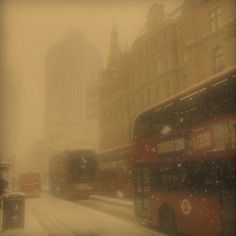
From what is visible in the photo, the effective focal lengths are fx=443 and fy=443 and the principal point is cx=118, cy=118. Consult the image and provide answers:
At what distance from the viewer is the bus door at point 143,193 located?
13.8 m

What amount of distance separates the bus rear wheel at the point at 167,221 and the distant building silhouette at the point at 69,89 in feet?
206

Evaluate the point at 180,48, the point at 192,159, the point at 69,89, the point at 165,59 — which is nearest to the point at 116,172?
the point at 180,48

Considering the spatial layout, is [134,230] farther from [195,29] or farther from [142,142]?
[195,29]

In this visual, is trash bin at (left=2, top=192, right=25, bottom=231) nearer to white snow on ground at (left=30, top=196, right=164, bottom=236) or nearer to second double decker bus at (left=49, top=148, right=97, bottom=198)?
white snow on ground at (left=30, top=196, right=164, bottom=236)

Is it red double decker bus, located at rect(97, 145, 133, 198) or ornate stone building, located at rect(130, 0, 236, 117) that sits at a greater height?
ornate stone building, located at rect(130, 0, 236, 117)

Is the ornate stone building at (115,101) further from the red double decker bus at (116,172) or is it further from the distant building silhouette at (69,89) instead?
the distant building silhouette at (69,89)

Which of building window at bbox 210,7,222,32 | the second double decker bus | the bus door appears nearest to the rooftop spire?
building window at bbox 210,7,222,32

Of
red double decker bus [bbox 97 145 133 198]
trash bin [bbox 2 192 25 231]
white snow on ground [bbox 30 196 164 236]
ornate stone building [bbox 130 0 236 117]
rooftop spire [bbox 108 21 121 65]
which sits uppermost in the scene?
rooftop spire [bbox 108 21 121 65]

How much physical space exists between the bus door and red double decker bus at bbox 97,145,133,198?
969cm

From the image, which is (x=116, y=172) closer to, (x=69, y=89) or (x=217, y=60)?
(x=217, y=60)

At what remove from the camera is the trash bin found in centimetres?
1338

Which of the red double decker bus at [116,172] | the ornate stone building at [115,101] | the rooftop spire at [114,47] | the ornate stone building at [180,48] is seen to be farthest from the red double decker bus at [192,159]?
the rooftop spire at [114,47]

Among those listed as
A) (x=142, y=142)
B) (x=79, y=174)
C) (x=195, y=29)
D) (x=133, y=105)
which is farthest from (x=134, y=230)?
(x=133, y=105)

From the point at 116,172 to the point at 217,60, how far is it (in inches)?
354
